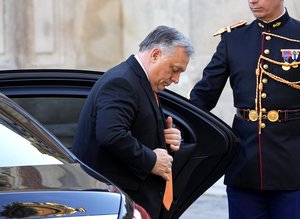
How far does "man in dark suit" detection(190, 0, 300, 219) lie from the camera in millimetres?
4391

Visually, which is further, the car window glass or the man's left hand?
the man's left hand

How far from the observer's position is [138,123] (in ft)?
12.6

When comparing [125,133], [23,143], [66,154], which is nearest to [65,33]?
[125,133]

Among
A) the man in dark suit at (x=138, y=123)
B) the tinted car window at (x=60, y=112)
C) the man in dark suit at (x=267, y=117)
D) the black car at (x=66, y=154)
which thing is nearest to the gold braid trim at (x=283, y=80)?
the man in dark suit at (x=267, y=117)

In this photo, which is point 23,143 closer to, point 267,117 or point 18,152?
point 18,152

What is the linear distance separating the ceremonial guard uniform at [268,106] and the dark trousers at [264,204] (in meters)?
0.05

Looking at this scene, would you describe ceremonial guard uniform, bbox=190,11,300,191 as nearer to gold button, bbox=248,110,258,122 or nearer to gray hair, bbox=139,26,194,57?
gold button, bbox=248,110,258,122

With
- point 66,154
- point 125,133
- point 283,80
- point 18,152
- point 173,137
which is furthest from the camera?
point 283,80

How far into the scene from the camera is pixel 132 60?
3920 millimetres

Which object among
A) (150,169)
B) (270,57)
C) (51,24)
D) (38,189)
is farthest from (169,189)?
(51,24)

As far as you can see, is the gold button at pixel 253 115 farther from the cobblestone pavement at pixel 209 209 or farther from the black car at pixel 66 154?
the cobblestone pavement at pixel 209 209

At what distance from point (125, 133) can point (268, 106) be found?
1.02m

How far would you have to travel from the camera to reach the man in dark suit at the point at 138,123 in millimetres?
3703

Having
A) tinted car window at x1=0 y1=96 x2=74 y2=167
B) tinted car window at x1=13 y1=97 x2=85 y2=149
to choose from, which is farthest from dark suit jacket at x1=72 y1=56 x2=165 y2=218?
tinted car window at x1=13 y1=97 x2=85 y2=149
